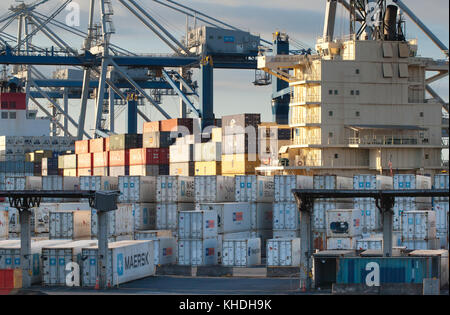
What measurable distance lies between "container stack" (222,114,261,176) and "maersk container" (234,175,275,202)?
1269 cm

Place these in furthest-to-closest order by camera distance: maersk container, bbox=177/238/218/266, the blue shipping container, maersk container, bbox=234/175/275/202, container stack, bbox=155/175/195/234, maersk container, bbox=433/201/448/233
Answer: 1. container stack, bbox=155/175/195/234
2. maersk container, bbox=234/175/275/202
3. maersk container, bbox=433/201/448/233
4. maersk container, bbox=177/238/218/266
5. the blue shipping container

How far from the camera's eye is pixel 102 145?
98062 mm

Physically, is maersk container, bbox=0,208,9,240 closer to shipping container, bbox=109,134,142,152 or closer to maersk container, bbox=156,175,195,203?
maersk container, bbox=156,175,195,203

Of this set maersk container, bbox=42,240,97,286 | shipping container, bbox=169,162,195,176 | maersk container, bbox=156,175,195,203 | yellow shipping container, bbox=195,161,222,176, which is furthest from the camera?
shipping container, bbox=169,162,195,176

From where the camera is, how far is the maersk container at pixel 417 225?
52.8m

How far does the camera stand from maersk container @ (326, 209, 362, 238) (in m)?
53.5

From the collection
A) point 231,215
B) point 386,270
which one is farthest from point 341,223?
point 386,270

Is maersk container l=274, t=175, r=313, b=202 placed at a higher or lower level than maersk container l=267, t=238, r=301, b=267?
higher

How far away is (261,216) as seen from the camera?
60.2 m

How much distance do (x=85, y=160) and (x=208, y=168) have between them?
27453 mm

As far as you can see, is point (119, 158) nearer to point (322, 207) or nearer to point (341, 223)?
point (322, 207)

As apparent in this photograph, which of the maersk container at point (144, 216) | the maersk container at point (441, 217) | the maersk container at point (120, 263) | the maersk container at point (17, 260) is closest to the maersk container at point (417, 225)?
the maersk container at point (441, 217)

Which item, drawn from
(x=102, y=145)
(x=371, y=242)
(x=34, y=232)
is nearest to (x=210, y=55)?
(x=102, y=145)

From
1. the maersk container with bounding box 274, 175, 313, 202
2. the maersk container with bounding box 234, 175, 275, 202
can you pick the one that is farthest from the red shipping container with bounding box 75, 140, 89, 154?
the maersk container with bounding box 274, 175, 313, 202
